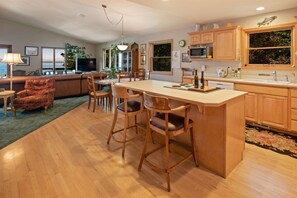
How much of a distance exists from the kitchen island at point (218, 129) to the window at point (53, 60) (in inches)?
358

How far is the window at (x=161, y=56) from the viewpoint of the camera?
6.69 m

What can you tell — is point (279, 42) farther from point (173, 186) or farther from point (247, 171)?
point (173, 186)

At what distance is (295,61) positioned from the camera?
3.68m

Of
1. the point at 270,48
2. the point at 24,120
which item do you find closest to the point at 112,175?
the point at 24,120

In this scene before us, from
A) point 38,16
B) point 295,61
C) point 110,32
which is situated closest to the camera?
point 295,61

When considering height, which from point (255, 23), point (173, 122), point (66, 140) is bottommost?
point (66, 140)

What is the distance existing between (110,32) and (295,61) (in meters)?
6.56

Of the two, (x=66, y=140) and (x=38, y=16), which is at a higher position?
(x=38, y=16)

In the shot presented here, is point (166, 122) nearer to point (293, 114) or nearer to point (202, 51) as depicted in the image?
point (293, 114)

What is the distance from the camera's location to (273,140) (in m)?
3.21

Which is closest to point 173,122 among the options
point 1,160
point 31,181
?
point 31,181

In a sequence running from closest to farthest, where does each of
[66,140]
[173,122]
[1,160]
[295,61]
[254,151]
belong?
[173,122], [1,160], [254,151], [66,140], [295,61]

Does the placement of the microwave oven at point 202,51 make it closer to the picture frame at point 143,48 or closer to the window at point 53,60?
the picture frame at point 143,48

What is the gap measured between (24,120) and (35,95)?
1.02m
